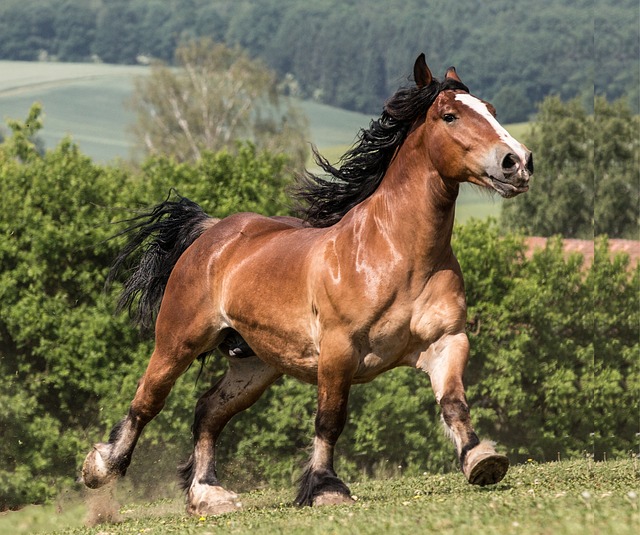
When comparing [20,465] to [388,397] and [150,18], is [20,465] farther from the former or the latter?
[150,18]

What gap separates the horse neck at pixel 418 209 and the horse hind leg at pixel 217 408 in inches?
88.2

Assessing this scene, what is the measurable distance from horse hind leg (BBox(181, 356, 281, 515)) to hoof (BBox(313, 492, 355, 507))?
186cm

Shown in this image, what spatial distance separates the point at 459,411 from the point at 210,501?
8.80 ft

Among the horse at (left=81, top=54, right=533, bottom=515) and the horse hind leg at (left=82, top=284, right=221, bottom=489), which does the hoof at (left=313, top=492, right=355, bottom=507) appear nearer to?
the horse at (left=81, top=54, right=533, bottom=515)

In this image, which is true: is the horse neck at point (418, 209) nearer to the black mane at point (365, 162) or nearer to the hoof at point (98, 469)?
the black mane at point (365, 162)

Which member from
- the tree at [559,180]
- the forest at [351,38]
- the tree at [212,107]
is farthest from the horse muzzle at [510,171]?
the tree at [212,107]

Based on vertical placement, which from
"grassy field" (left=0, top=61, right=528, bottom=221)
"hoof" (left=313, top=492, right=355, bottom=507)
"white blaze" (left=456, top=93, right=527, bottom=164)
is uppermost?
"white blaze" (left=456, top=93, right=527, bottom=164)

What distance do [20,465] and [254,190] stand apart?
4.49m

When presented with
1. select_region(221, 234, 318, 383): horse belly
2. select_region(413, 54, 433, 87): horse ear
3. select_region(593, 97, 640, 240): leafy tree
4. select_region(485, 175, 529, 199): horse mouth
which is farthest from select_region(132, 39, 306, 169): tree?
select_region(485, 175, 529, 199): horse mouth

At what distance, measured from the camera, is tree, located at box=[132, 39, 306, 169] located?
47.4 metres

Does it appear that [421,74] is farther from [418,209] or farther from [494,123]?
[418,209]

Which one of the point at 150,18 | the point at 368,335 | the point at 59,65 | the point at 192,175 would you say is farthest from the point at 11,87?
the point at 368,335

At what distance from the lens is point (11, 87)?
5450 centimetres

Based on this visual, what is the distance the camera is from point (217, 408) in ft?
30.5
